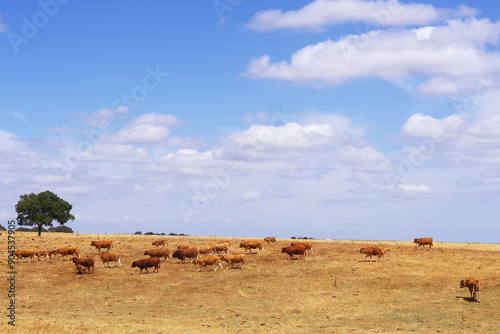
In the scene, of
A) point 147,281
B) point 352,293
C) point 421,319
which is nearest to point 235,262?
point 147,281

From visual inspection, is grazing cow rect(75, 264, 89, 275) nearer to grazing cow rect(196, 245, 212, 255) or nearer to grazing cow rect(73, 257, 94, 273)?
grazing cow rect(73, 257, 94, 273)

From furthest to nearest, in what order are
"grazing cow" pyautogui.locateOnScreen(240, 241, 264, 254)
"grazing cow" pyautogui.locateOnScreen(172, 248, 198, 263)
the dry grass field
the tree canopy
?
the tree canopy < "grazing cow" pyautogui.locateOnScreen(240, 241, 264, 254) < "grazing cow" pyautogui.locateOnScreen(172, 248, 198, 263) < the dry grass field

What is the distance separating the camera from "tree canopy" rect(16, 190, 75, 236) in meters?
80.8

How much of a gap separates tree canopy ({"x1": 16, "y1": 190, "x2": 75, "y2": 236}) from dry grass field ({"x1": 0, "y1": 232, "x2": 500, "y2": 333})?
93.8 ft

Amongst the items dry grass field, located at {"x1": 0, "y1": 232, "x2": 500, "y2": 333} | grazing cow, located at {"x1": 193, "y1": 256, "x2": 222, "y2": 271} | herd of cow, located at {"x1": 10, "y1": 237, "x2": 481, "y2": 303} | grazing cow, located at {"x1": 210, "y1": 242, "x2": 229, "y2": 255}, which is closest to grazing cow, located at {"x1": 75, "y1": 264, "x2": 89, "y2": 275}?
herd of cow, located at {"x1": 10, "y1": 237, "x2": 481, "y2": 303}

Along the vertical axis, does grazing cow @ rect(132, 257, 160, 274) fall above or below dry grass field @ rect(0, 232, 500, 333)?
above

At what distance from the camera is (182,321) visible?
103ft

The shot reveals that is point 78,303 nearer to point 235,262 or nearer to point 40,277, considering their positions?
point 40,277

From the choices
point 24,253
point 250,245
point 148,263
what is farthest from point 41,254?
point 250,245

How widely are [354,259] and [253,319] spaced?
66.4 ft

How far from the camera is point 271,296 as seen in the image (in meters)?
37.7

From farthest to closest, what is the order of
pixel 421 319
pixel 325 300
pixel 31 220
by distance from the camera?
pixel 31 220 → pixel 325 300 → pixel 421 319

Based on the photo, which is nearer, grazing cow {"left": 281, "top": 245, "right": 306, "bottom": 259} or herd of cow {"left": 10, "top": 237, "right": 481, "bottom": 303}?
herd of cow {"left": 10, "top": 237, "right": 481, "bottom": 303}

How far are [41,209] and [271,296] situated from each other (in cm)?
5515
